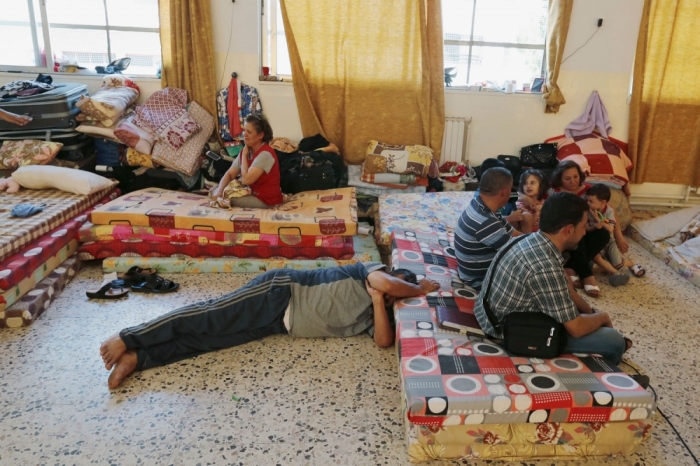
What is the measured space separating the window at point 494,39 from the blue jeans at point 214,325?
10.4ft

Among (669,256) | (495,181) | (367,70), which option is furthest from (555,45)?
(495,181)

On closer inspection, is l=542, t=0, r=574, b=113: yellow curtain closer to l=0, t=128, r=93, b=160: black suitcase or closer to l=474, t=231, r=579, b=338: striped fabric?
l=474, t=231, r=579, b=338: striped fabric

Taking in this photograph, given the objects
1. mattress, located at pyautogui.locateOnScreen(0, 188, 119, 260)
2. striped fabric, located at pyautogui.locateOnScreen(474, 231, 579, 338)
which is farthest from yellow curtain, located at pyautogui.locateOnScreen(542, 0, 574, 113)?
mattress, located at pyautogui.locateOnScreen(0, 188, 119, 260)

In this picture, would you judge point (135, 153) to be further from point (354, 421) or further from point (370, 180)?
point (354, 421)

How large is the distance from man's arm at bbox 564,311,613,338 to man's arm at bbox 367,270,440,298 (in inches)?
28.8

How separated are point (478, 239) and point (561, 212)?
0.70 m

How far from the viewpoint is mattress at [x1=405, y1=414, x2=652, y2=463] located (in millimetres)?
1909

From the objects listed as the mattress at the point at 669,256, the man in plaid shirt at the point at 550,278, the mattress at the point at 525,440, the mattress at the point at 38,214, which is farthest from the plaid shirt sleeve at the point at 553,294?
the mattress at the point at 38,214

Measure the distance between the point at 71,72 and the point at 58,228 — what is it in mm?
2069

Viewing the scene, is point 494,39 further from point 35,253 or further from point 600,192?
point 35,253

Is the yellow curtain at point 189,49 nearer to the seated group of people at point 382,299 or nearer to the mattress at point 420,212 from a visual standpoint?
the mattress at point 420,212

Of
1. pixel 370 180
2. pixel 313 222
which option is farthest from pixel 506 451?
pixel 370 180

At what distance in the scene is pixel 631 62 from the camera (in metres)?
4.68

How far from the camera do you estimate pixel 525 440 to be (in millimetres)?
1938
